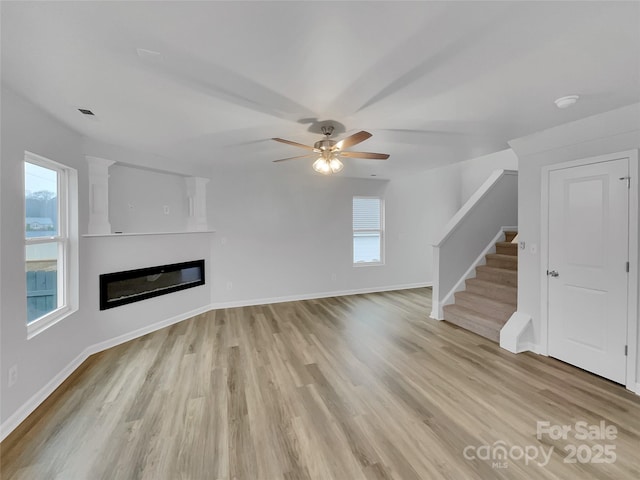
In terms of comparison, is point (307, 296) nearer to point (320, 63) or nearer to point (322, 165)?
point (322, 165)

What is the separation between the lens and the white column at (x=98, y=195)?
321 centimetres

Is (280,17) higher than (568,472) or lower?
higher

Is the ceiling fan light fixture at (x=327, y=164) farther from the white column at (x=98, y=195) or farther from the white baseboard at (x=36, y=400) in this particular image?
the white baseboard at (x=36, y=400)

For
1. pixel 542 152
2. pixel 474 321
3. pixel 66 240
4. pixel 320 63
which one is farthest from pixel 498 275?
pixel 66 240

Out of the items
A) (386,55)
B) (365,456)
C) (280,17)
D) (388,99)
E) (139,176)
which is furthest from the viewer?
(139,176)

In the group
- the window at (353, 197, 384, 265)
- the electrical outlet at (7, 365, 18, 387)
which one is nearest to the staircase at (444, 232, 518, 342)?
the window at (353, 197, 384, 265)

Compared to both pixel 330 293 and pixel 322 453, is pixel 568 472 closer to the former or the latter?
pixel 322 453

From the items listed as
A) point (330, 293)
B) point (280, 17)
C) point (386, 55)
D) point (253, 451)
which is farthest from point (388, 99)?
point (330, 293)

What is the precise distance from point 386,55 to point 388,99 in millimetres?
573

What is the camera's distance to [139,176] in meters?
4.00

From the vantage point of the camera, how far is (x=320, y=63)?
169 centimetres

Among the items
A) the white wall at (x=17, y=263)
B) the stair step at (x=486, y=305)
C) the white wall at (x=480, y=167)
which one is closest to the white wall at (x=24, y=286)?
the white wall at (x=17, y=263)

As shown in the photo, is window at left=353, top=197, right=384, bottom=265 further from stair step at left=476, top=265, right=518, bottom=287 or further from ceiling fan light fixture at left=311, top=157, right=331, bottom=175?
ceiling fan light fixture at left=311, top=157, right=331, bottom=175

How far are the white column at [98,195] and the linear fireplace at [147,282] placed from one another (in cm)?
59
